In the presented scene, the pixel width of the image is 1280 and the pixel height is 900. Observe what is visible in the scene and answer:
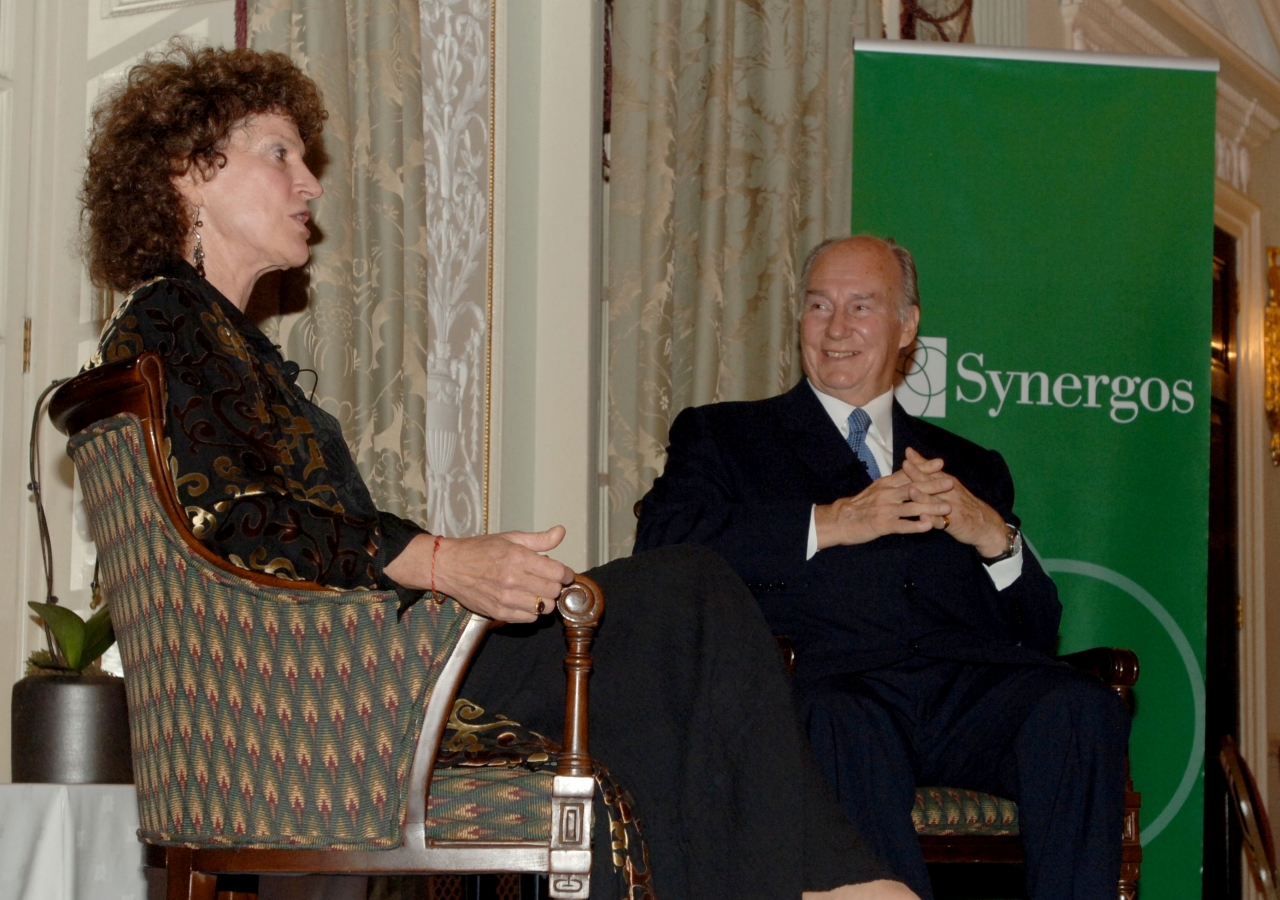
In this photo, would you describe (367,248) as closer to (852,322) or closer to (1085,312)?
(852,322)

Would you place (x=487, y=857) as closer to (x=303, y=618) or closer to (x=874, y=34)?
(x=303, y=618)

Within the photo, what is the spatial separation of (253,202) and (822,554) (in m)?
1.17

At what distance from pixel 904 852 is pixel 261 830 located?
1054 millimetres

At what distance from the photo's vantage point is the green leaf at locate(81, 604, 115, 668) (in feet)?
7.73

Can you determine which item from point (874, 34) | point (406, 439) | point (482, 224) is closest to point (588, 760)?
point (406, 439)

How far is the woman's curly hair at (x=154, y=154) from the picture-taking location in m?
2.13

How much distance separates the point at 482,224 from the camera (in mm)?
3475

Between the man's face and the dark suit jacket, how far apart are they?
0.08m

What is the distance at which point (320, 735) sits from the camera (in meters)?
1.67

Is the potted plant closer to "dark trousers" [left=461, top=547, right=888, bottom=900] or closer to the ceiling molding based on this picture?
"dark trousers" [left=461, top=547, right=888, bottom=900]

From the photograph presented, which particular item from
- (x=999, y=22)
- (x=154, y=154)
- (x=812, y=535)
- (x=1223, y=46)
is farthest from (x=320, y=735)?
(x=1223, y=46)

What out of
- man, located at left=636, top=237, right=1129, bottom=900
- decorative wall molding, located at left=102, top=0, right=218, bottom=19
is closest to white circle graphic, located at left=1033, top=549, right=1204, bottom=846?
man, located at left=636, top=237, right=1129, bottom=900

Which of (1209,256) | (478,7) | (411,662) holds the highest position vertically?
(478,7)

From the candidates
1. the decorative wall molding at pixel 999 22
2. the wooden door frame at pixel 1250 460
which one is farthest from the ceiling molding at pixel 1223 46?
the decorative wall molding at pixel 999 22
